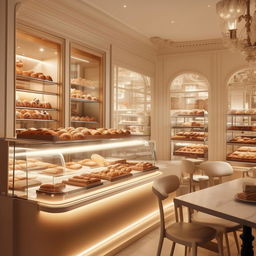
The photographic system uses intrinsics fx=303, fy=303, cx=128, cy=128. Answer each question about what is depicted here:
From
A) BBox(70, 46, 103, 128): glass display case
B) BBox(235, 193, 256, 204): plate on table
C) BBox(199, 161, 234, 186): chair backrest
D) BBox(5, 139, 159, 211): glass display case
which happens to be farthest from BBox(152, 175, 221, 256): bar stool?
BBox(70, 46, 103, 128): glass display case

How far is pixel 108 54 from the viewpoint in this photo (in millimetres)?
6031

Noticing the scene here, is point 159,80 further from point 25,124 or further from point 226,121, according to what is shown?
point 25,124

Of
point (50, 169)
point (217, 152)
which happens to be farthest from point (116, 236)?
point (217, 152)

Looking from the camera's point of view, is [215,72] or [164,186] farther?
[215,72]

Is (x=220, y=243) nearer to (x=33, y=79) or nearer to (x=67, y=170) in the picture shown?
(x=67, y=170)

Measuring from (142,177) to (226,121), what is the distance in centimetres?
402

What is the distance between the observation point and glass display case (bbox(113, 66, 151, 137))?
668 cm

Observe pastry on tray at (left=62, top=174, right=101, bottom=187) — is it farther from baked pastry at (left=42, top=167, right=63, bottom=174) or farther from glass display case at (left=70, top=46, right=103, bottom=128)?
glass display case at (left=70, top=46, right=103, bottom=128)

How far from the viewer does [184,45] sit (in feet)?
24.4

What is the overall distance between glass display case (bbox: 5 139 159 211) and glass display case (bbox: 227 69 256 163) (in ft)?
12.1

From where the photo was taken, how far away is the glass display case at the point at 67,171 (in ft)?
8.81

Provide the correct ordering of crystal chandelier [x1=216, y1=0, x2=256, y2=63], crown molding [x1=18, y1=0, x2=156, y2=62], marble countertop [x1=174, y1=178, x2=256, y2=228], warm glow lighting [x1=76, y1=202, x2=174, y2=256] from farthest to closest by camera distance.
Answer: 1. crown molding [x1=18, y1=0, x2=156, y2=62]
2. crystal chandelier [x1=216, y1=0, x2=256, y2=63]
3. warm glow lighting [x1=76, y1=202, x2=174, y2=256]
4. marble countertop [x1=174, y1=178, x2=256, y2=228]

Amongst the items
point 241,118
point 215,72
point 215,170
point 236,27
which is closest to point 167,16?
point 215,72

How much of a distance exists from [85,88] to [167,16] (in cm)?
201
